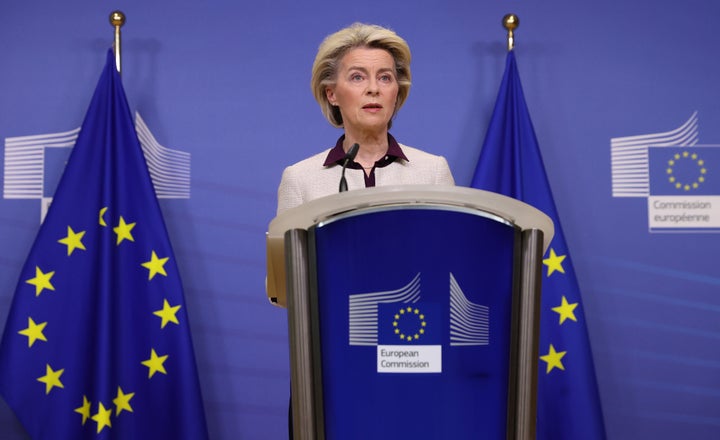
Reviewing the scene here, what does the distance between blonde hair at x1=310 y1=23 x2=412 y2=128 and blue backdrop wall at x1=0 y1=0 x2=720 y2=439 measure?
120cm

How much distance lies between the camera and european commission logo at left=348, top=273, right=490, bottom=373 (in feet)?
4.33

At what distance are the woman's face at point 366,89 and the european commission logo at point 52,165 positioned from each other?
143cm

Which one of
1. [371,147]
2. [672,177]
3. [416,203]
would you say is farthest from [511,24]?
[416,203]

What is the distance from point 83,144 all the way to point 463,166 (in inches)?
61.5

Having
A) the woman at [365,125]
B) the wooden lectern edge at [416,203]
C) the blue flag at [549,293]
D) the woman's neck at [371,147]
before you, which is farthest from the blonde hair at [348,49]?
the blue flag at [549,293]

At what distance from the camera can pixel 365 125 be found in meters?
2.25

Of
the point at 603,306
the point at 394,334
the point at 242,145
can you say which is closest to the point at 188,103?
the point at 242,145

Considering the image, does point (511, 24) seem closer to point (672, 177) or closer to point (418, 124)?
point (418, 124)

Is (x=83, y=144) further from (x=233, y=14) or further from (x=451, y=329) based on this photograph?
(x=451, y=329)

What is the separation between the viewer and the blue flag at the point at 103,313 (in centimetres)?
329

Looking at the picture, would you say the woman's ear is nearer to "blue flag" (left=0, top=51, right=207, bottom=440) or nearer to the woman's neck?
the woman's neck

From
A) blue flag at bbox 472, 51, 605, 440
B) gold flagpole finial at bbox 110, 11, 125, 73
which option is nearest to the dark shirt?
blue flag at bbox 472, 51, 605, 440

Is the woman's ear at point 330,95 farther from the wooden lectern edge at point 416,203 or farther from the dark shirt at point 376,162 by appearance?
the wooden lectern edge at point 416,203

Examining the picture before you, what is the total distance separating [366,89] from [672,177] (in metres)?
1.91
